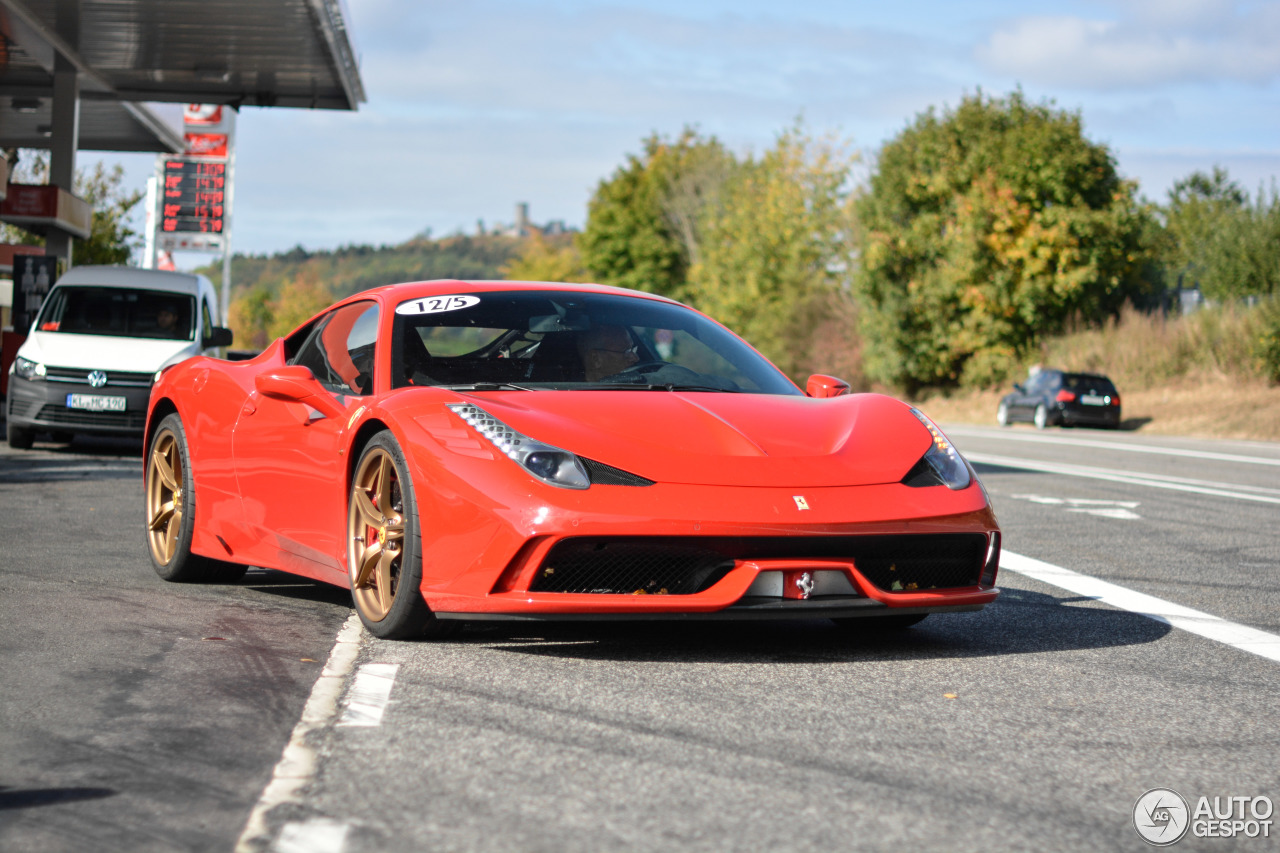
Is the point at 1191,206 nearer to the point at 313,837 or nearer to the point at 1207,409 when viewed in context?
the point at 1207,409

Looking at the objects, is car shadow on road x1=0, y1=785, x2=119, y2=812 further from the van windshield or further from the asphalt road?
the van windshield

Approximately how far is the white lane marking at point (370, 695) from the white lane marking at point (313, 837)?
33.2 inches

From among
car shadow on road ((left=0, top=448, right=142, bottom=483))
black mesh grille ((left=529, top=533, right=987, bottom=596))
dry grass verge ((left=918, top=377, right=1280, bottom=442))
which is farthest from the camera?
dry grass verge ((left=918, top=377, right=1280, bottom=442))

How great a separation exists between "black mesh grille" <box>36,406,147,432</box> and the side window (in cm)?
895

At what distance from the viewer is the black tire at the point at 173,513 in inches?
257

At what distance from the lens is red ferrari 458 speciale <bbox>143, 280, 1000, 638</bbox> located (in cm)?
457

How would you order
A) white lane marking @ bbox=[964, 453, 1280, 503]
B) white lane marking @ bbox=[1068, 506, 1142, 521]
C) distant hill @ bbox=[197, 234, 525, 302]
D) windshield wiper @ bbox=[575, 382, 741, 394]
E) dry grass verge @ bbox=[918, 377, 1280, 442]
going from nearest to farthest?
windshield wiper @ bbox=[575, 382, 741, 394] → white lane marking @ bbox=[1068, 506, 1142, 521] → white lane marking @ bbox=[964, 453, 1280, 503] → dry grass verge @ bbox=[918, 377, 1280, 442] → distant hill @ bbox=[197, 234, 525, 302]

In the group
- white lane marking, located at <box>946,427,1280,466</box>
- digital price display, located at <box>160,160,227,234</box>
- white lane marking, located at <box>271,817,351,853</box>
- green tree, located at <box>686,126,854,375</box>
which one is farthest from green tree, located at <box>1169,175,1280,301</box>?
white lane marking, located at <box>271,817,351,853</box>

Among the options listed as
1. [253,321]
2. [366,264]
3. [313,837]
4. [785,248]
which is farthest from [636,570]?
[366,264]

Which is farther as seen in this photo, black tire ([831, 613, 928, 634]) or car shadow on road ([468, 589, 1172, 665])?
black tire ([831, 613, 928, 634])

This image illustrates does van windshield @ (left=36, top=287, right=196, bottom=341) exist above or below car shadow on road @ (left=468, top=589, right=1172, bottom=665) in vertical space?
above

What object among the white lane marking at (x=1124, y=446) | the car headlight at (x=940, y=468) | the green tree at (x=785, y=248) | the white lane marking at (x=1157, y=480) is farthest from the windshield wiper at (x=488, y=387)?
the green tree at (x=785, y=248)

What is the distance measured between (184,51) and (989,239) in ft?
76.5

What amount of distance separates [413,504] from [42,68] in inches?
1136
